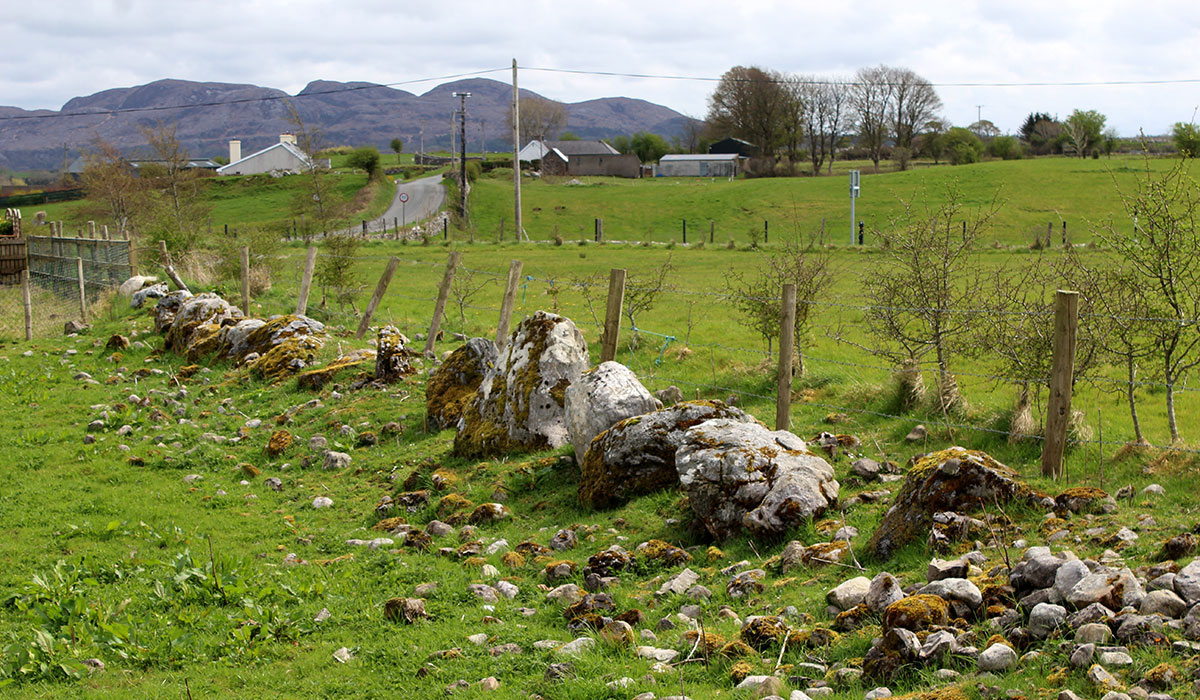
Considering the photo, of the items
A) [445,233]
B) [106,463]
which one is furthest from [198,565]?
[445,233]

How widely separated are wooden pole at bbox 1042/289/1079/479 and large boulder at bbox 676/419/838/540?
6.38 feet

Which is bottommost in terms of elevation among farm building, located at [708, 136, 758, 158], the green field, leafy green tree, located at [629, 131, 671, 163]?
the green field

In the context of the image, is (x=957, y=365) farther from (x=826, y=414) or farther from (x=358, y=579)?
(x=358, y=579)

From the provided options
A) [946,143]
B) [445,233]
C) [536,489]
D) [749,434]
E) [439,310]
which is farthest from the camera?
[946,143]

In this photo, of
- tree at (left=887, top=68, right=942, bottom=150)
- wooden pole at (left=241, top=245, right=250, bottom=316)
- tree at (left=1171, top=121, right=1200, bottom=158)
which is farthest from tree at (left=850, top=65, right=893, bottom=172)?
wooden pole at (left=241, top=245, right=250, bottom=316)

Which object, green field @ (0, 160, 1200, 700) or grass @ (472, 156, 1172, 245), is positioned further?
grass @ (472, 156, 1172, 245)

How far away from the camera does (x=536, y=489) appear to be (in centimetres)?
977

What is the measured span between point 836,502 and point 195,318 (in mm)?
15104

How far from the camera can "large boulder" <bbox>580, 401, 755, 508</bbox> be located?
29.2 feet

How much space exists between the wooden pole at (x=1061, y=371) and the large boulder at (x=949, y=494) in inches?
48.3

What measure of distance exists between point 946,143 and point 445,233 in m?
71.1

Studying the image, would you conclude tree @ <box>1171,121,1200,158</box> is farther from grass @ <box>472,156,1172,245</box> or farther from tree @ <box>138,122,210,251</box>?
tree @ <box>138,122,210,251</box>

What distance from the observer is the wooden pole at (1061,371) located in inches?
310

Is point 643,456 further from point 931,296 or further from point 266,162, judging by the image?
point 266,162
